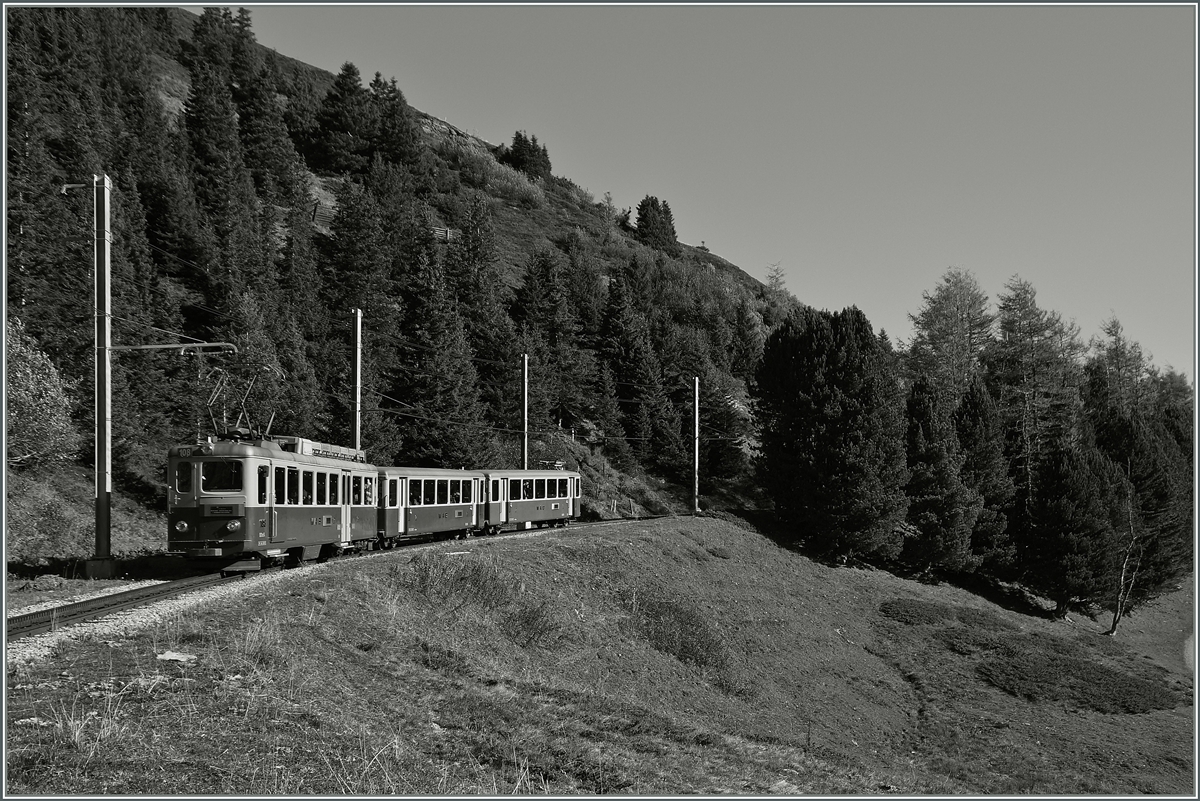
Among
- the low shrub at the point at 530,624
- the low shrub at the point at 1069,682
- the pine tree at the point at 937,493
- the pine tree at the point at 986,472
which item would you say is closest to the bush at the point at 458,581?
the low shrub at the point at 530,624

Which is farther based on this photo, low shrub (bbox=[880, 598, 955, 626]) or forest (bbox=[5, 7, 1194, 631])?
forest (bbox=[5, 7, 1194, 631])

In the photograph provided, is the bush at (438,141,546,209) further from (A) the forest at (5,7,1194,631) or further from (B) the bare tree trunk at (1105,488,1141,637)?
(B) the bare tree trunk at (1105,488,1141,637)

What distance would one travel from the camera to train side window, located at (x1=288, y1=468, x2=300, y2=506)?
20141mm

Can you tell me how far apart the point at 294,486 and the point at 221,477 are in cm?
212

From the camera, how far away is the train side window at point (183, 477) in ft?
61.1

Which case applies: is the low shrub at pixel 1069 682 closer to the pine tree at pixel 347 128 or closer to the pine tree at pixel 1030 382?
the pine tree at pixel 1030 382

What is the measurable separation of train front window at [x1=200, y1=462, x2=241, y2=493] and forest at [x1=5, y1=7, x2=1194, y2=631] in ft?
36.7

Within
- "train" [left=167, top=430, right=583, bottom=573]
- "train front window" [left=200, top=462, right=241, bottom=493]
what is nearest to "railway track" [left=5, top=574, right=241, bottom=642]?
"train" [left=167, top=430, right=583, bottom=573]

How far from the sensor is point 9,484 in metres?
31.1

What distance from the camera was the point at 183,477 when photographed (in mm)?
18703

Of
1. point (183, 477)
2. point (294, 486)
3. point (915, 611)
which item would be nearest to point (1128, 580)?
point (915, 611)

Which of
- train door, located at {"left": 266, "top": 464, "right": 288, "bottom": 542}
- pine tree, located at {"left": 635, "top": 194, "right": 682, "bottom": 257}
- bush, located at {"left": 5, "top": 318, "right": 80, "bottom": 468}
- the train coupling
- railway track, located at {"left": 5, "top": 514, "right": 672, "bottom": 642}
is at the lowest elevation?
the train coupling

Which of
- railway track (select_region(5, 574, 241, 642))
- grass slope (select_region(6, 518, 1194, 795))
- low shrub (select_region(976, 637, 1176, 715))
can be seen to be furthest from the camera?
low shrub (select_region(976, 637, 1176, 715))

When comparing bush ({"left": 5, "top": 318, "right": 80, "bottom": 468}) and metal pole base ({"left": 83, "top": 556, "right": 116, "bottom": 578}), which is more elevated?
bush ({"left": 5, "top": 318, "right": 80, "bottom": 468})
